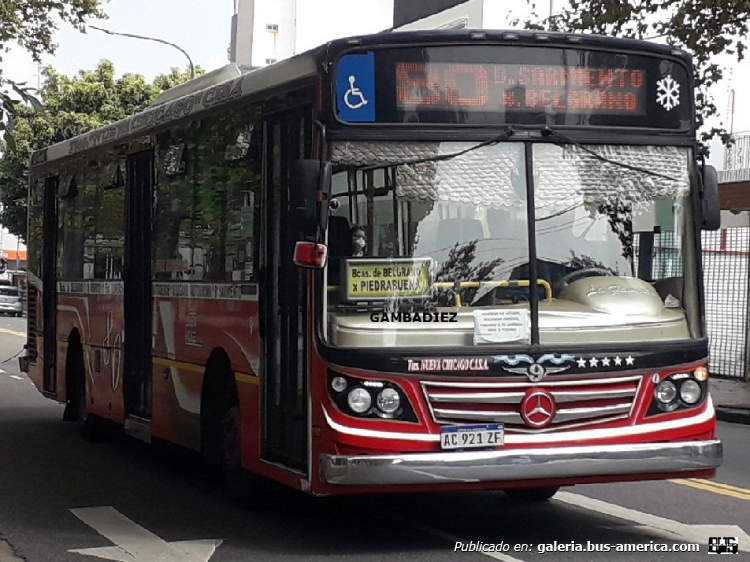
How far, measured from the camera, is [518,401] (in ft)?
25.9

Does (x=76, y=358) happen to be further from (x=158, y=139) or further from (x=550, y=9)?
(x=550, y=9)

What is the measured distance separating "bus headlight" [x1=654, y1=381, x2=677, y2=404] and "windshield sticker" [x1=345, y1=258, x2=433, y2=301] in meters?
1.45

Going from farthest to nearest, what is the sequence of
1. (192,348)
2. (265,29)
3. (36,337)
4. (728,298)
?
(265,29)
(728,298)
(36,337)
(192,348)

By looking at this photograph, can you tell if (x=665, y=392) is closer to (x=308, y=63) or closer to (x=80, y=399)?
(x=308, y=63)

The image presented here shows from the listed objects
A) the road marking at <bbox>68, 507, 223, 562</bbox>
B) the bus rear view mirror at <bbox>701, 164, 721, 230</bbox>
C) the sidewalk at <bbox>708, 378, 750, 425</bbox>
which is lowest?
the sidewalk at <bbox>708, 378, 750, 425</bbox>

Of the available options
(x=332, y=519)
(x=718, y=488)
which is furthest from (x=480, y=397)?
A: (x=718, y=488)

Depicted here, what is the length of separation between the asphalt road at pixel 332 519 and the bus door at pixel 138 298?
21.8 inches

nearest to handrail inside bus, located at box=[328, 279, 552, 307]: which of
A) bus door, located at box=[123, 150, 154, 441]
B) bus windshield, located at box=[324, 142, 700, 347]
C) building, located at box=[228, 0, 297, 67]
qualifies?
bus windshield, located at box=[324, 142, 700, 347]

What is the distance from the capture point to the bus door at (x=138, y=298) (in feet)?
39.6

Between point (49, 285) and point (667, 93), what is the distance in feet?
29.5

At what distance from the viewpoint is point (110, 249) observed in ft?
43.5

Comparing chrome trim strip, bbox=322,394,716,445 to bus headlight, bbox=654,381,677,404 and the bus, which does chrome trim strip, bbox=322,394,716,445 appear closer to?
the bus

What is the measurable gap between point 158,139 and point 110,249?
5.98 feet

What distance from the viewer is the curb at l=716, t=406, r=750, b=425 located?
18484 millimetres
